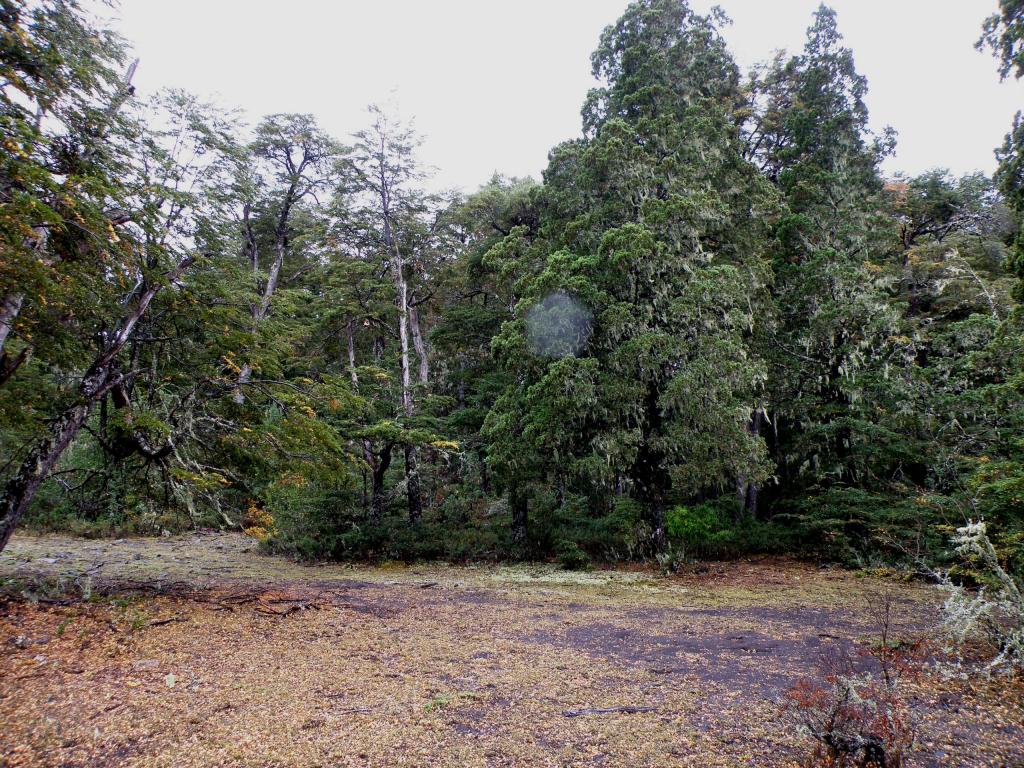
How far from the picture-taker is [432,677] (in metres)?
4.70

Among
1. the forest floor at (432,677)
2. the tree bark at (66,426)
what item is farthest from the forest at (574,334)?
the forest floor at (432,677)

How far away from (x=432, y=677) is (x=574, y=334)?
816cm

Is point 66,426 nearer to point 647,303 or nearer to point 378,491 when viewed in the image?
point 378,491

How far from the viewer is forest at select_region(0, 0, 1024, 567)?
6730 mm

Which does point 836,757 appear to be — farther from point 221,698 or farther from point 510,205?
point 510,205

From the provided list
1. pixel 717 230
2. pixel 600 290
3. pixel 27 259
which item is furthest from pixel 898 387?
pixel 27 259

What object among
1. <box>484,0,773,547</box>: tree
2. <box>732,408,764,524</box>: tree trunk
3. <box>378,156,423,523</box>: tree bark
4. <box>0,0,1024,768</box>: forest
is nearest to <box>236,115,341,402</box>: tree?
<box>0,0,1024,768</box>: forest

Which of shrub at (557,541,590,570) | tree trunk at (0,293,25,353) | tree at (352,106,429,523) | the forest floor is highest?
tree at (352,106,429,523)

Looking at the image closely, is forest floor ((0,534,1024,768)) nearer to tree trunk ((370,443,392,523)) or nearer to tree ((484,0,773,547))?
tree ((484,0,773,547))

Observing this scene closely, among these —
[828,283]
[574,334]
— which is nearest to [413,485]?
[574,334]

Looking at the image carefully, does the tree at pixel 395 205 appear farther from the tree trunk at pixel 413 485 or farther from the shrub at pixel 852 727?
the shrub at pixel 852 727

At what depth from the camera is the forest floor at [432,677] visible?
3244mm

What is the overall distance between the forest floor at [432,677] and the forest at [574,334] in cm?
136

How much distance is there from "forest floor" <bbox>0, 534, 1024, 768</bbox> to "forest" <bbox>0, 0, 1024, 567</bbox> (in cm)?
136
